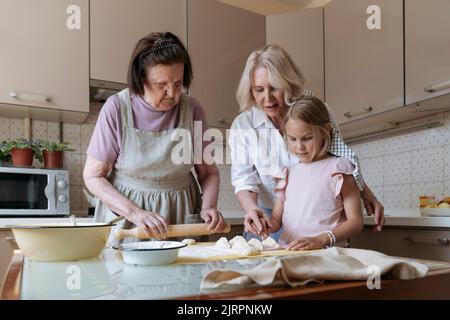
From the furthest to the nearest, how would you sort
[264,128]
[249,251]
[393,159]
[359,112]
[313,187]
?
[393,159] → [359,112] → [264,128] → [313,187] → [249,251]

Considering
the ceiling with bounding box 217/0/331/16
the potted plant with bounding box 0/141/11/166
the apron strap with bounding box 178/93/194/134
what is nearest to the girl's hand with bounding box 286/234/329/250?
the apron strap with bounding box 178/93/194/134

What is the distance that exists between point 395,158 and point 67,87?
178 cm

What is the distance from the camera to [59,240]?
28.0 inches

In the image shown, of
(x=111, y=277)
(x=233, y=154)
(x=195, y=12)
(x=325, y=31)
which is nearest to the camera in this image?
(x=111, y=277)

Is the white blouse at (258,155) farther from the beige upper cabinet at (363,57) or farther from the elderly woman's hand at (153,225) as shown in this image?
the beige upper cabinet at (363,57)

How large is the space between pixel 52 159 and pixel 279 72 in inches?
53.2

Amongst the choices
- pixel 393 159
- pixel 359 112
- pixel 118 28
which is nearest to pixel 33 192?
pixel 118 28

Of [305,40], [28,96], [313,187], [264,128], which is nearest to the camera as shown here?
[313,187]

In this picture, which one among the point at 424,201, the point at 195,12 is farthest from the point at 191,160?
the point at 195,12

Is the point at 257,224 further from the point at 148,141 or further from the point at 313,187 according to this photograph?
the point at 148,141

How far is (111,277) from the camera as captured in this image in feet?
1.90

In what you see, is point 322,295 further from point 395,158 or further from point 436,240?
point 395,158

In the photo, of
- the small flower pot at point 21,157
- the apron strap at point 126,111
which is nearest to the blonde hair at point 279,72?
the apron strap at point 126,111

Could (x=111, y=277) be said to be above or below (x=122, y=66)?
below
